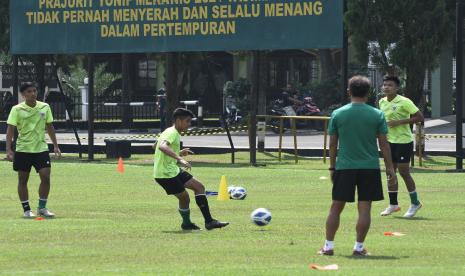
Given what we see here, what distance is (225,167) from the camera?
29.6 meters

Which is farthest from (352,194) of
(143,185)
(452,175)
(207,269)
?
(452,175)

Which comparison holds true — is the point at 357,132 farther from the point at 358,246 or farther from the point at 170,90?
the point at 170,90

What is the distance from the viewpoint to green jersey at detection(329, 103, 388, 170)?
40.6ft

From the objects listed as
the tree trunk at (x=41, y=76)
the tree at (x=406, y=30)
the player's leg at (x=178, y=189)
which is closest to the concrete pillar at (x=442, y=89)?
the tree at (x=406, y=30)

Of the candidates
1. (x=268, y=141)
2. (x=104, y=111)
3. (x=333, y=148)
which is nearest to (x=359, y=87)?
(x=333, y=148)

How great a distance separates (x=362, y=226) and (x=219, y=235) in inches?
108

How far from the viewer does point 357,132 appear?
40.7 ft

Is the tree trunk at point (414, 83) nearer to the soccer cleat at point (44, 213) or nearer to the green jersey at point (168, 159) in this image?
the soccer cleat at point (44, 213)

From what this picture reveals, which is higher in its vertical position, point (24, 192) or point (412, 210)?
point (24, 192)

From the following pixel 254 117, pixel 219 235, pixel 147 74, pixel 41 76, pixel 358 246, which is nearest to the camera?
pixel 358 246

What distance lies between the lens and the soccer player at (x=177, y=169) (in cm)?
1491

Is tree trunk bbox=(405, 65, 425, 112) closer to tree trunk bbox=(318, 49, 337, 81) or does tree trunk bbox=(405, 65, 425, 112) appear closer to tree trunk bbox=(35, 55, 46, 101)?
tree trunk bbox=(35, 55, 46, 101)

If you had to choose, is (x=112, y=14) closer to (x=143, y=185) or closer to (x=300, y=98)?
(x=143, y=185)

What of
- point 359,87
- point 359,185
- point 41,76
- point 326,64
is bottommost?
point 359,185
